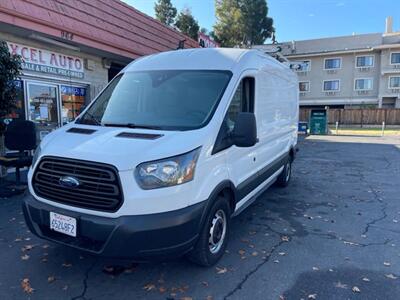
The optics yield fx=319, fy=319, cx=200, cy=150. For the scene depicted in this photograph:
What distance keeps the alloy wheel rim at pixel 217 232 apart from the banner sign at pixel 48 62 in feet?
21.0

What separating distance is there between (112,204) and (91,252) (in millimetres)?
494

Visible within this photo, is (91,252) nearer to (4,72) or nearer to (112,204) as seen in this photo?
(112,204)

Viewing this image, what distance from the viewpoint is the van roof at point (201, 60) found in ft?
12.9

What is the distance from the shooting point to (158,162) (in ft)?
9.12

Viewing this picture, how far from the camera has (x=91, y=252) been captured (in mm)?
2857

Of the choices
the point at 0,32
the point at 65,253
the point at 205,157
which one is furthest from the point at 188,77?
Result: the point at 0,32

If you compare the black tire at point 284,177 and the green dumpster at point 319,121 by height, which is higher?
the green dumpster at point 319,121

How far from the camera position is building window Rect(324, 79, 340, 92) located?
39.3 metres

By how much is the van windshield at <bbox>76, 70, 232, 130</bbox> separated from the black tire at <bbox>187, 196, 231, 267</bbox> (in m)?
0.91

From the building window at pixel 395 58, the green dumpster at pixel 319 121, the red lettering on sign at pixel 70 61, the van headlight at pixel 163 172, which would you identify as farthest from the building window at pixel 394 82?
the van headlight at pixel 163 172

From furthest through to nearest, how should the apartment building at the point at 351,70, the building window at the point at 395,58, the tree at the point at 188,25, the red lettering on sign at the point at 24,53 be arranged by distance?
the apartment building at the point at 351,70
the building window at the point at 395,58
the tree at the point at 188,25
the red lettering on sign at the point at 24,53

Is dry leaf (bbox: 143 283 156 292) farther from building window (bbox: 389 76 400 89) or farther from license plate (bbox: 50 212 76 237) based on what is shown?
building window (bbox: 389 76 400 89)

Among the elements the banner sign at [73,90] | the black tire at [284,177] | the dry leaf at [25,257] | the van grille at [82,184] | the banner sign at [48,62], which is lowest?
the dry leaf at [25,257]

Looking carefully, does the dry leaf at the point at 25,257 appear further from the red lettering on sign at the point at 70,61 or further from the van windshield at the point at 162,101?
the red lettering on sign at the point at 70,61
